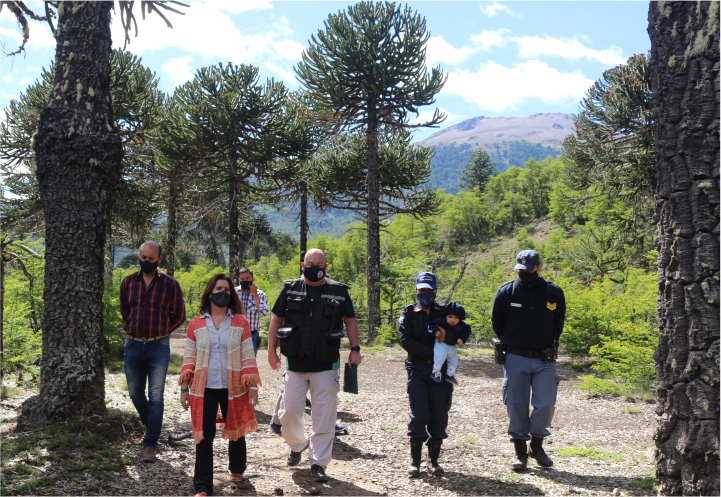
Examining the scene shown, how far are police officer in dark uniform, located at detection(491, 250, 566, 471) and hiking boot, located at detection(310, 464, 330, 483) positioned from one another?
1526mm

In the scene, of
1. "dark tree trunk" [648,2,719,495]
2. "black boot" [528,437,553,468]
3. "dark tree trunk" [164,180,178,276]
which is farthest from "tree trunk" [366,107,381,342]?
"dark tree trunk" [648,2,719,495]

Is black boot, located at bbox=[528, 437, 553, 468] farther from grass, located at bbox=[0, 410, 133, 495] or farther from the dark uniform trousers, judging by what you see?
grass, located at bbox=[0, 410, 133, 495]

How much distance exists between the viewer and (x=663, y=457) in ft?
12.2

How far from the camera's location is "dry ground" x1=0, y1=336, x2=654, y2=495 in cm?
A: 420

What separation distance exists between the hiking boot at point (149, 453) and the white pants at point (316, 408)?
103cm

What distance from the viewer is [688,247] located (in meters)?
3.53

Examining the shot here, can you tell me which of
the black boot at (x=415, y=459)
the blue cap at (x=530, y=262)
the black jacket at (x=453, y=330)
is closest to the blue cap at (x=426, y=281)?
the black jacket at (x=453, y=330)

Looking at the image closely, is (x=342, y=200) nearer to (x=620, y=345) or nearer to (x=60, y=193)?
(x=620, y=345)

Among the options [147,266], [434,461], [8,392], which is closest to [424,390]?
[434,461]

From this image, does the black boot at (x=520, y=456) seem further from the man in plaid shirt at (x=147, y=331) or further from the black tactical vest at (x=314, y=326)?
the man in plaid shirt at (x=147, y=331)

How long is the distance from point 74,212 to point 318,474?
118 inches

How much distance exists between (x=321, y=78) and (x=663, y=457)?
13.4 metres

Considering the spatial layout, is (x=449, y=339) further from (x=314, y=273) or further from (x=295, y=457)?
(x=295, y=457)

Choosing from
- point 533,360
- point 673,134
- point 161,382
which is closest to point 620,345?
point 533,360
